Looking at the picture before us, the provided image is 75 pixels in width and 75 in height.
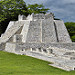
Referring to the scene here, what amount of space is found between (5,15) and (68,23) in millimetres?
15355

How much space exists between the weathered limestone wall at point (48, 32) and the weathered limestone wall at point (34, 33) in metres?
0.75

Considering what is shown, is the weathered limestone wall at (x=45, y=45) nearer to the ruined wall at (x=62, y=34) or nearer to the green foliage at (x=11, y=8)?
the ruined wall at (x=62, y=34)

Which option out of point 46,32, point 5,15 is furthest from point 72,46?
point 5,15

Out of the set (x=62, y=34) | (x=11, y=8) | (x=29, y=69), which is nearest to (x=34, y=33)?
(x=62, y=34)

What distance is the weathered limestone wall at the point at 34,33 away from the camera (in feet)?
62.9

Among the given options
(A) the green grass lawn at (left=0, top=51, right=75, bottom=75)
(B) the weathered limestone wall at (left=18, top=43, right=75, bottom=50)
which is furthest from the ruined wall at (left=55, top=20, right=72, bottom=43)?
(A) the green grass lawn at (left=0, top=51, right=75, bottom=75)

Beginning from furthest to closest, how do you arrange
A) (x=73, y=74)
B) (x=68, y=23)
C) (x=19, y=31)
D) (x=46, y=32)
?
1. (x=68, y=23)
2. (x=19, y=31)
3. (x=46, y=32)
4. (x=73, y=74)

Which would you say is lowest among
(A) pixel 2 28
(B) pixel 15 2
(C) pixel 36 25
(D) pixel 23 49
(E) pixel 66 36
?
(D) pixel 23 49

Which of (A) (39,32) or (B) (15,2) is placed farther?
(B) (15,2)

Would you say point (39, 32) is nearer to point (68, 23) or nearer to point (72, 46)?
point (72, 46)

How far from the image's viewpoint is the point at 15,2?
3322 centimetres

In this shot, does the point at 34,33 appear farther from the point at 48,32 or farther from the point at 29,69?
the point at 29,69

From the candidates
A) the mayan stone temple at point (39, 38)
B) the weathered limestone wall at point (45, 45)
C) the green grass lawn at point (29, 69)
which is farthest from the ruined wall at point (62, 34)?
the green grass lawn at point (29, 69)

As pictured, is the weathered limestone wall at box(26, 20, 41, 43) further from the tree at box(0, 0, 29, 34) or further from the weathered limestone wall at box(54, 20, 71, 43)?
the tree at box(0, 0, 29, 34)
